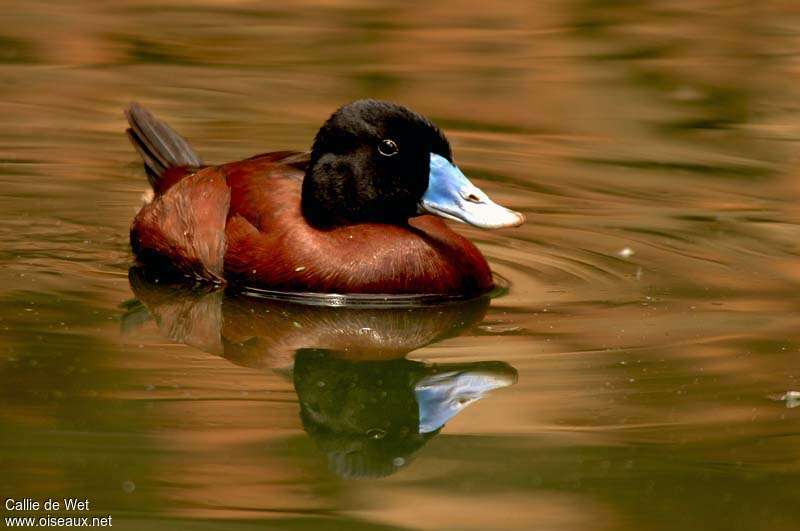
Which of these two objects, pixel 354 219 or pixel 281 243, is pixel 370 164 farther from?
pixel 281 243

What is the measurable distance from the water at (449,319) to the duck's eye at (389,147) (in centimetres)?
60

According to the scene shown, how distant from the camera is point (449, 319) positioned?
19.3ft

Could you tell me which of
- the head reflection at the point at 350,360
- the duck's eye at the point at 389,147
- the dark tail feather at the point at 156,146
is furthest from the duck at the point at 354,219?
the dark tail feather at the point at 156,146

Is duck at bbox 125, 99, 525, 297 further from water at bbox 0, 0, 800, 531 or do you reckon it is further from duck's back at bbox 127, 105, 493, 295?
water at bbox 0, 0, 800, 531

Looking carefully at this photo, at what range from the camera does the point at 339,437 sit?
14.9ft

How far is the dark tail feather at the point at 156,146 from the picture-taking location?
7.23 metres

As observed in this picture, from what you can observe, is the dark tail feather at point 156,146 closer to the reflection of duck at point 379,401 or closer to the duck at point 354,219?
the duck at point 354,219

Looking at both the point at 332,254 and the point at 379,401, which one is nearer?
the point at 379,401

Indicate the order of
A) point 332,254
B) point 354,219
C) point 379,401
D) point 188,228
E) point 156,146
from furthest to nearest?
point 156,146 → point 188,228 → point 354,219 → point 332,254 → point 379,401

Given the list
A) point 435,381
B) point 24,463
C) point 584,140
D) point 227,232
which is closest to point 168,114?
point 584,140

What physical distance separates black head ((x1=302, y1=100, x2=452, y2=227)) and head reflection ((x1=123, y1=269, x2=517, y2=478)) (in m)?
0.41

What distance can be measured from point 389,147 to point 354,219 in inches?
13.2

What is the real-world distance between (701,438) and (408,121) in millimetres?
1956

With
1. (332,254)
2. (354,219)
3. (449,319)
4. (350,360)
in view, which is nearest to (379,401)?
(350,360)
